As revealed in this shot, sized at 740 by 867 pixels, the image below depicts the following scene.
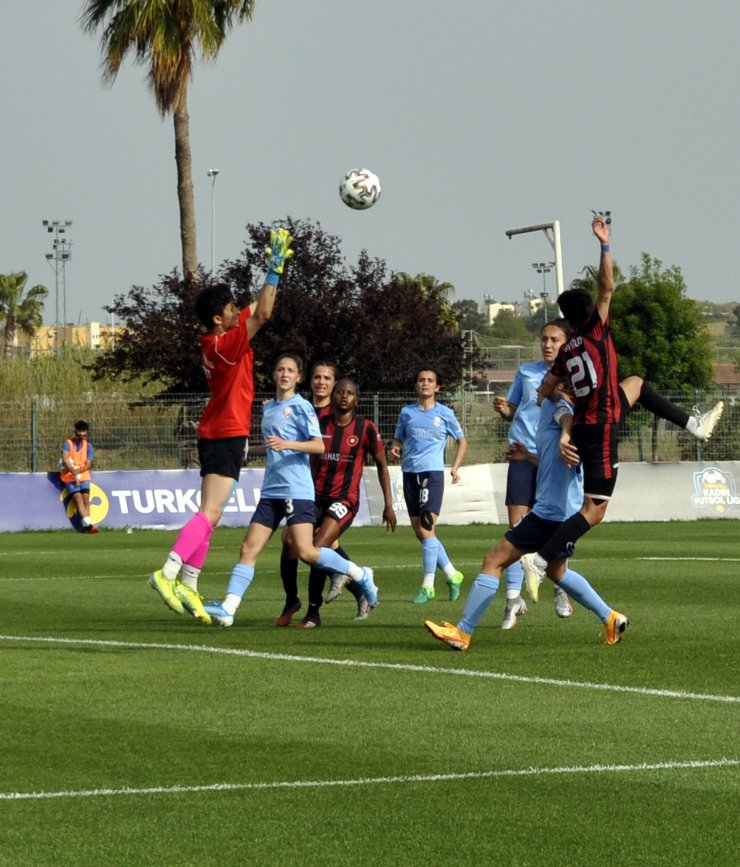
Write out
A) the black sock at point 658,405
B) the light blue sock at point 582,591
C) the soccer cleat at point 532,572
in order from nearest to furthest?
the light blue sock at point 582,591, the black sock at point 658,405, the soccer cleat at point 532,572

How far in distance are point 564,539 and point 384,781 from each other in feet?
13.1

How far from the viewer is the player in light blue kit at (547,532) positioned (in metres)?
10.2

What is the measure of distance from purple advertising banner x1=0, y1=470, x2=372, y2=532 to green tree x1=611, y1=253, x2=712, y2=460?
26.0 metres

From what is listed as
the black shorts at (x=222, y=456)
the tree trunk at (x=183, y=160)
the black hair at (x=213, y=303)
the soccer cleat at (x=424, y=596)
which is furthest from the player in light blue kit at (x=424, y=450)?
the tree trunk at (x=183, y=160)

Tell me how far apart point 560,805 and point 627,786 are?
0.42 metres

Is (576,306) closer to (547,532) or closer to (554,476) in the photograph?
(554,476)

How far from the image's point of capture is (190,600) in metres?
10.8

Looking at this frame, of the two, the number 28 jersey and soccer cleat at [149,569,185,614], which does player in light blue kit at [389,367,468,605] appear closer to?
soccer cleat at [149,569,185,614]

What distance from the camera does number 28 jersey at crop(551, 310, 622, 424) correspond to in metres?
10.3

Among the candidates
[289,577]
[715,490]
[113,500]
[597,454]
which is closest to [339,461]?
[289,577]

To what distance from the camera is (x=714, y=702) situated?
8.12 metres

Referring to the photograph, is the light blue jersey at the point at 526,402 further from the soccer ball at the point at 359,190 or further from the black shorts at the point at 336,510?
the soccer ball at the point at 359,190

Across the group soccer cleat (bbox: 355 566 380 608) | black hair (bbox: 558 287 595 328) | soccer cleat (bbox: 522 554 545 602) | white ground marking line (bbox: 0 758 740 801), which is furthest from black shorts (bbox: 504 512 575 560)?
white ground marking line (bbox: 0 758 740 801)

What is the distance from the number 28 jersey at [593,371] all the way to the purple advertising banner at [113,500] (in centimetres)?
2009
